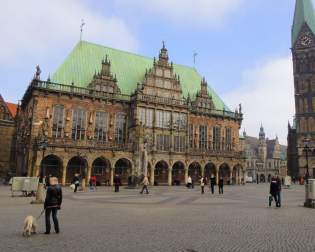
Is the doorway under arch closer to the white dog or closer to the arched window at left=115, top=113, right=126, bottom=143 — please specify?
the arched window at left=115, top=113, right=126, bottom=143

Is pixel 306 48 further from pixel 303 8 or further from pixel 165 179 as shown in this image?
pixel 165 179

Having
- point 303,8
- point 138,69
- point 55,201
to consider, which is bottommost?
point 55,201

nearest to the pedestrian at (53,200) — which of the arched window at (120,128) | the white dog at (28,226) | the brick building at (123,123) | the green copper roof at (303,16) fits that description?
the white dog at (28,226)

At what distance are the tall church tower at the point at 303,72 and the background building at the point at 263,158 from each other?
116 ft

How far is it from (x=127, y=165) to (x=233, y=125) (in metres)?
21.3

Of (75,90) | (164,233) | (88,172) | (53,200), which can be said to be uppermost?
(75,90)

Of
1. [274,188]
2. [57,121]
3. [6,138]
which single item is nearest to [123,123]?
[57,121]

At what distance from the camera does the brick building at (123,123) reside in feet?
126

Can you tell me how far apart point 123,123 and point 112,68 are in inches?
371

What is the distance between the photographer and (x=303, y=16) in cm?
7900

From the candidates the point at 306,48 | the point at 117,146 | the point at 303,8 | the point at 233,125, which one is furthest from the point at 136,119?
the point at 303,8

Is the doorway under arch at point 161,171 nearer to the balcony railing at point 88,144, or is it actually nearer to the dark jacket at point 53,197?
the balcony railing at point 88,144

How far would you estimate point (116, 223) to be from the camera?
1034 cm

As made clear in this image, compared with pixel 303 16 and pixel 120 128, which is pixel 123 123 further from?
pixel 303 16
